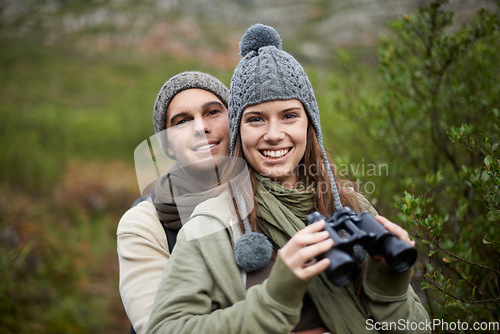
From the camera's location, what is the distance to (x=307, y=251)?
4.18ft

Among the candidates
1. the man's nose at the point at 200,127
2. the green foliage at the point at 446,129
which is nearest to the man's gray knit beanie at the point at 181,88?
the man's nose at the point at 200,127

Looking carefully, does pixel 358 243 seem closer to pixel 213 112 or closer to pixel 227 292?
pixel 227 292

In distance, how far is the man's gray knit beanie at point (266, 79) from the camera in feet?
5.77

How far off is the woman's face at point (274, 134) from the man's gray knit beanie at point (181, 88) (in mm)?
881

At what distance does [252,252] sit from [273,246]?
187 millimetres

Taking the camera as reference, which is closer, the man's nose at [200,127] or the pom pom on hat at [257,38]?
the pom pom on hat at [257,38]

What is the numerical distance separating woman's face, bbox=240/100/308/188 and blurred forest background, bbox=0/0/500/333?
761 millimetres

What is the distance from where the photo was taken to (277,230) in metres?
1.70

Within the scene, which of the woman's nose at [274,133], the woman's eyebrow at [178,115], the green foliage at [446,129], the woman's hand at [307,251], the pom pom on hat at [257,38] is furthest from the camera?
the woman's eyebrow at [178,115]

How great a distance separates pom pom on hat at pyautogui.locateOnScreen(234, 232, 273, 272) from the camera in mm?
1524

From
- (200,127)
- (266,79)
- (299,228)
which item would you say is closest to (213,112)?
(200,127)

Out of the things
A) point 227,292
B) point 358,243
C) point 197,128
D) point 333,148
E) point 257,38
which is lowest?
point 227,292

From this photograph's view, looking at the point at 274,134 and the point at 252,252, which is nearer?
the point at 252,252

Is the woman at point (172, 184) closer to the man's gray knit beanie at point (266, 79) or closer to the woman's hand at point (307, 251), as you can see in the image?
the man's gray knit beanie at point (266, 79)
